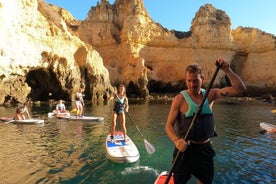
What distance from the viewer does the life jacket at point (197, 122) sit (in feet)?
12.7

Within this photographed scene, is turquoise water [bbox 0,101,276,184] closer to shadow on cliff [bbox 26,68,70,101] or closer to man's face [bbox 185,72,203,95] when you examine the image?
man's face [bbox 185,72,203,95]

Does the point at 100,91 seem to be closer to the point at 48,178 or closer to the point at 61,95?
the point at 61,95

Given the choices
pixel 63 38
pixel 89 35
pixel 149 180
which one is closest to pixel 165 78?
pixel 89 35

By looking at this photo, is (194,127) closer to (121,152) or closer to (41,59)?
(121,152)

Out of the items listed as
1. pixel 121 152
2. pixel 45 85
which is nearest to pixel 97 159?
pixel 121 152

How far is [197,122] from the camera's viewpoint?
12.7 feet

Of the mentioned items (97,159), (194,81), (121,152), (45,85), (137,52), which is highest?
(137,52)

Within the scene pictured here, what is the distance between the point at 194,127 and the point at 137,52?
53512 millimetres

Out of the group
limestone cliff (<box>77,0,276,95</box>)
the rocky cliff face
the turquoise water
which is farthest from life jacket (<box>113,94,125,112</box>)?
limestone cliff (<box>77,0,276,95</box>)

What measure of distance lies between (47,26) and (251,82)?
156 ft

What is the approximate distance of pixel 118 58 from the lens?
189 ft

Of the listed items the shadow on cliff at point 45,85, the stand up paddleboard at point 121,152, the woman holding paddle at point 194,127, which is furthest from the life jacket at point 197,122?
the shadow on cliff at point 45,85

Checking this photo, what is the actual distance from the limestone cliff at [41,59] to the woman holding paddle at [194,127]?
90.7ft

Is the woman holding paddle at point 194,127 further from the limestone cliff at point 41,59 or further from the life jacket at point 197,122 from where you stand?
the limestone cliff at point 41,59
